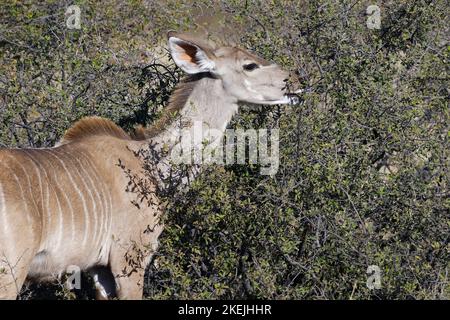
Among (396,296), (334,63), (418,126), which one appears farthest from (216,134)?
(396,296)

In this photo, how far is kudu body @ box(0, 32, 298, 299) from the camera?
384cm

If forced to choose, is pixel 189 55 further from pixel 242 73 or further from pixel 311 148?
pixel 311 148

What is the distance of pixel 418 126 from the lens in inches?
184

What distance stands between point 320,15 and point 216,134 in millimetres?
933

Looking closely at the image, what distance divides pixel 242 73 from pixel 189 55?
296 mm

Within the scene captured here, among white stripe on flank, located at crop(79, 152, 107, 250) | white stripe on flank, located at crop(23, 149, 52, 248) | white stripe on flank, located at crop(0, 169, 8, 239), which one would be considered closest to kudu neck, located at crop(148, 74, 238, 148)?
white stripe on flank, located at crop(79, 152, 107, 250)

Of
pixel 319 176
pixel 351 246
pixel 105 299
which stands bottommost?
pixel 105 299

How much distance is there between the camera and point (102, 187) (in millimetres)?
4414

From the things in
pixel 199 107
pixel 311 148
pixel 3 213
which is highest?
pixel 199 107

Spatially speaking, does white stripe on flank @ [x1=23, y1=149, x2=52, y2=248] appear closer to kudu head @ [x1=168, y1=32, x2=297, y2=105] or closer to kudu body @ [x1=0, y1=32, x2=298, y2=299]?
kudu body @ [x1=0, y1=32, x2=298, y2=299]

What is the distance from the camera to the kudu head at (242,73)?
492cm

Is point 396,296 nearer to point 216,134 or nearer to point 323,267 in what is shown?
point 323,267

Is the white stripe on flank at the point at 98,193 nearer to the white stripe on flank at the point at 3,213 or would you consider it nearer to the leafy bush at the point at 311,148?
the leafy bush at the point at 311,148

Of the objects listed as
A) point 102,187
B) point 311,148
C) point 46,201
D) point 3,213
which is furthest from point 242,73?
point 3,213
